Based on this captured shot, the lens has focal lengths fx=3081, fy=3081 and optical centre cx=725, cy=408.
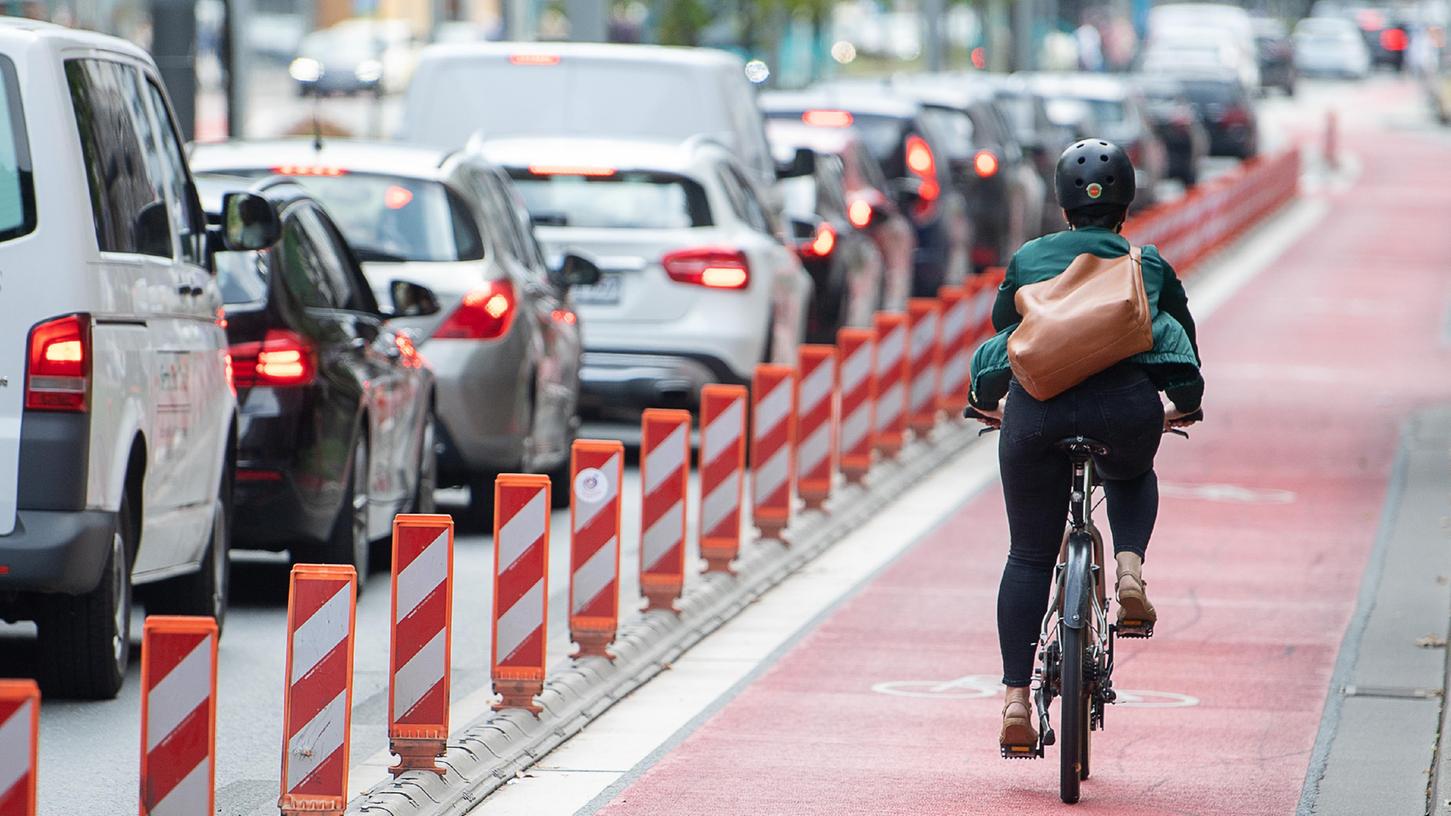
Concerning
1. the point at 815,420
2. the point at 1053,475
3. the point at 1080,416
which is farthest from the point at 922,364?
the point at 1080,416

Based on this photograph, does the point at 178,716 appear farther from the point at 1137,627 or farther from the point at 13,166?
the point at 13,166

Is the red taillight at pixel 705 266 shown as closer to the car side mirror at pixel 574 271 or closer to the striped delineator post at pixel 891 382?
the striped delineator post at pixel 891 382

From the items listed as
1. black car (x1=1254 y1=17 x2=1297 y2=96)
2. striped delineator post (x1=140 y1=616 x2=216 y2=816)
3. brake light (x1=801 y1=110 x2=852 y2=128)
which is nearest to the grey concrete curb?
striped delineator post (x1=140 y1=616 x2=216 y2=816)

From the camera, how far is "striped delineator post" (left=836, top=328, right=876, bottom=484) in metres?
14.5

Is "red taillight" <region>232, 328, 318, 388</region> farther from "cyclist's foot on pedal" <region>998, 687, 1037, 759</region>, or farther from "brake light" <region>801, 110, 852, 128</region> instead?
"brake light" <region>801, 110, 852, 128</region>

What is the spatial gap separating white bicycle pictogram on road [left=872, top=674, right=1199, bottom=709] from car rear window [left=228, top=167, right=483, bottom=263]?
3.80 meters

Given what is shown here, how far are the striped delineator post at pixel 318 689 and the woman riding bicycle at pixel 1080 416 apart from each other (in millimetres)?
1739

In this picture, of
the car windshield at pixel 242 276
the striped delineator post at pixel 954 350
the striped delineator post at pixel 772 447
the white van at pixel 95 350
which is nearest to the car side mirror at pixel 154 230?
the white van at pixel 95 350

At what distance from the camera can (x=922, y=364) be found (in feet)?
54.6

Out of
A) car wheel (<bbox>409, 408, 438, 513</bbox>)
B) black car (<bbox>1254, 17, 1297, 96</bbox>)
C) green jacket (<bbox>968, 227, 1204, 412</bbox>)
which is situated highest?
green jacket (<bbox>968, 227, 1204, 412</bbox>)

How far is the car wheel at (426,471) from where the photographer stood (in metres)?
12.1

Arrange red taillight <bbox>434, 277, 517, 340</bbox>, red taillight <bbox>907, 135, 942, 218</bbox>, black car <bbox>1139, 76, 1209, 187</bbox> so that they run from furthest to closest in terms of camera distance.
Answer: black car <bbox>1139, 76, 1209, 187</bbox> → red taillight <bbox>907, 135, 942, 218</bbox> → red taillight <bbox>434, 277, 517, 340</bbox>

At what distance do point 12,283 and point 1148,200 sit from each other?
1171 inches

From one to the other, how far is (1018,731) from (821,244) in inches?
448
